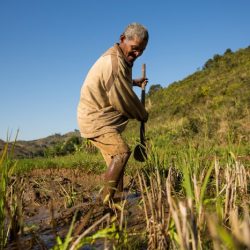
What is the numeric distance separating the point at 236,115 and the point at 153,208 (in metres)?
13.4

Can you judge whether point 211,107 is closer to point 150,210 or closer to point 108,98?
point 108,98

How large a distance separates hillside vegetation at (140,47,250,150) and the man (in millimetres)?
1985

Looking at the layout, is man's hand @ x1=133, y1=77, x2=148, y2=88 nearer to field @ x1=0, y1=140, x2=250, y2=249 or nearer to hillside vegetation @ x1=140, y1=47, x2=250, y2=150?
field @ x1=0, y1=140, x2=250, y2=249

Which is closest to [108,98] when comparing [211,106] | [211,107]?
[211,107]

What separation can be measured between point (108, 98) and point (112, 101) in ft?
0.33

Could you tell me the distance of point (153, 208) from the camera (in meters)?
2.25

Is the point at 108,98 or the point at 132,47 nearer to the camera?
the point at 132,47

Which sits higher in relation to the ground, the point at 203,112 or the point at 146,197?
the point at 203,112

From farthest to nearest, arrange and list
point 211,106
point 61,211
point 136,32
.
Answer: point 211,106 → point 61,211 → point 136,32

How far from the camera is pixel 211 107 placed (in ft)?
66.6

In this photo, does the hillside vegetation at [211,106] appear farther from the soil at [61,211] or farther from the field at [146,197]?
the soil at [61,211]

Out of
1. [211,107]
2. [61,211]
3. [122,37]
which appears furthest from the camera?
[211,107]

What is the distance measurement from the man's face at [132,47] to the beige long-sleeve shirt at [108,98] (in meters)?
0.05

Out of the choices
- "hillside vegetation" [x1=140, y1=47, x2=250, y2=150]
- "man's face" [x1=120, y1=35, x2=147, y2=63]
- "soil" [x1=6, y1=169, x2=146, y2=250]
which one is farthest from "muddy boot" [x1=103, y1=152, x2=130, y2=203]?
"hillside vegetation" [x1=140, y1=47, x2=250, y2=150]
